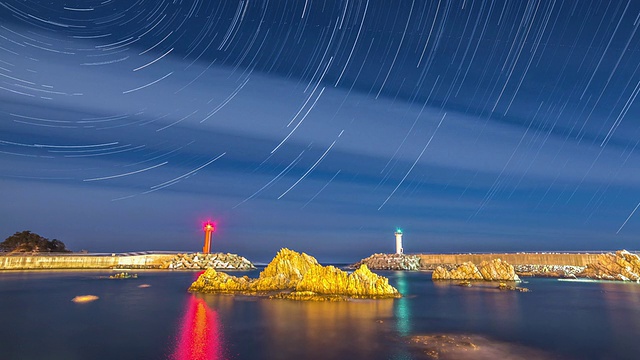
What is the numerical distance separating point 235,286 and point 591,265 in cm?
9306

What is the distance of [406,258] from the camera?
156m

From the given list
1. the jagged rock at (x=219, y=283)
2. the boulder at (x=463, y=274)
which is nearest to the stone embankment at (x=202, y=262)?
the boulder at (x=463, y=274)

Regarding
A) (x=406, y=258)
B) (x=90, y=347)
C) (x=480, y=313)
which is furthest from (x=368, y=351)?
(x=406, y=258)

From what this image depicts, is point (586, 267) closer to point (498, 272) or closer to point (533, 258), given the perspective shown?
point (533, 258)

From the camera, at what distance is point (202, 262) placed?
14225 cm

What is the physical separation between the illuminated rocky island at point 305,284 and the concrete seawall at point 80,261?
283ft

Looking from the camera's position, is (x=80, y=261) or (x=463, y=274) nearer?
(x=463, y=274)

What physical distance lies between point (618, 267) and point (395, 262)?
81380 millimetres

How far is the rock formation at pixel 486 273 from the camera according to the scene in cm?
8269

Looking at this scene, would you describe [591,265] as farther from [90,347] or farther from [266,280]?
[90,347]

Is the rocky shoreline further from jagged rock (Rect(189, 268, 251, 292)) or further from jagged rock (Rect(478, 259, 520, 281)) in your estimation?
jagged rock (Rect(189, 268, 251, 292))

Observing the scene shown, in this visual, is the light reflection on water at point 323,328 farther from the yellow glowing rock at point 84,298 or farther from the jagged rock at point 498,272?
the jagged rock at point 498,272

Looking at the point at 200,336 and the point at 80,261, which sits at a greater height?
the point at 80,261

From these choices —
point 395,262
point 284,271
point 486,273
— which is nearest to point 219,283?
point 284,271
